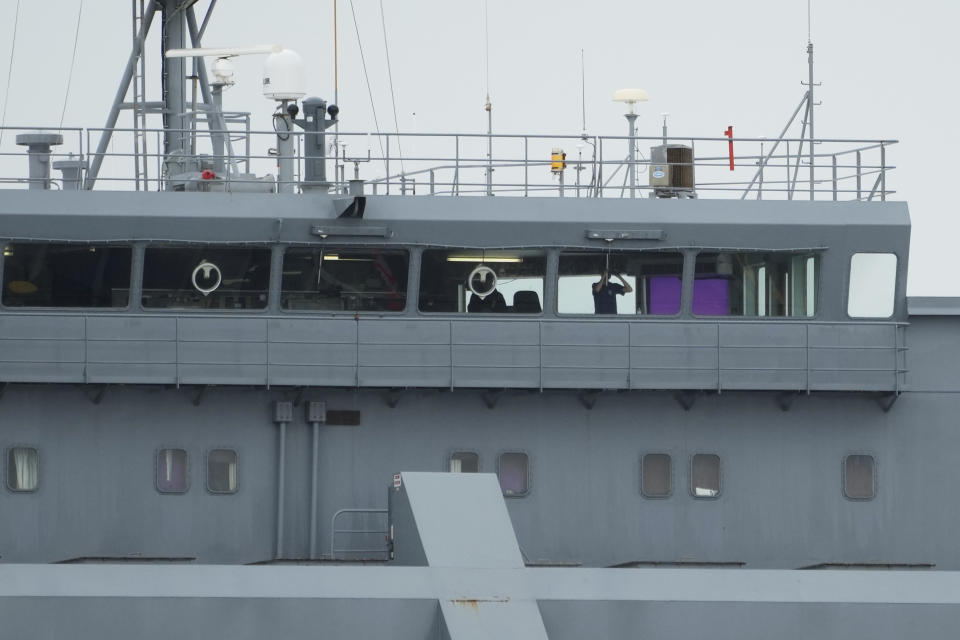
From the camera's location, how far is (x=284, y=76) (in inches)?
837

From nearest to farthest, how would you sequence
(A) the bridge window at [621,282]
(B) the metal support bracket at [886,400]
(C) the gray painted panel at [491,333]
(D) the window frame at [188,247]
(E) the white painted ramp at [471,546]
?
(E) the white painted ramp at [471,546] < (D) the window frame at [188,247] < (C) the gray painted panel at [491,333] < (A) the bridge window at [621,282] < (B) the metal support bracket at [886,400]

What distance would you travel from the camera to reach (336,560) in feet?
60.9

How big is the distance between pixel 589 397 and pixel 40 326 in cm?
721

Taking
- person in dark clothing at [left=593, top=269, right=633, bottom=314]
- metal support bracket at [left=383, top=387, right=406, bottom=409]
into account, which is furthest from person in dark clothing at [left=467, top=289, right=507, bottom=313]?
metal support bracket at [left=383, top=387, right=406, bottom=409]

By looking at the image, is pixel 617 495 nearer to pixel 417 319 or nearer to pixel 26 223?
pixel 417 319

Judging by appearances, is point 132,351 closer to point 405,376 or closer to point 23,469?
point 23,469

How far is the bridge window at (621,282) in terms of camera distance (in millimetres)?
20406

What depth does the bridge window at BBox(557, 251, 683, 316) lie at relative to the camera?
66.9 feet

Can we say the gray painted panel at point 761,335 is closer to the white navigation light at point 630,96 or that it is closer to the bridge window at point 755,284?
the bridge window at point 755,284

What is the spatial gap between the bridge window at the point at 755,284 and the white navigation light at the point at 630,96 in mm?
2989

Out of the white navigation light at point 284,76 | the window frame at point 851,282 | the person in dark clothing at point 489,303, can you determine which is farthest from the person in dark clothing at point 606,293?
the white navigation light at point 284,76

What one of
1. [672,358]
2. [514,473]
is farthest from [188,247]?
[672,358]

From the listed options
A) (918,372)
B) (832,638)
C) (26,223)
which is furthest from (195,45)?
(832,638)

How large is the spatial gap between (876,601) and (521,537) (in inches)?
248
